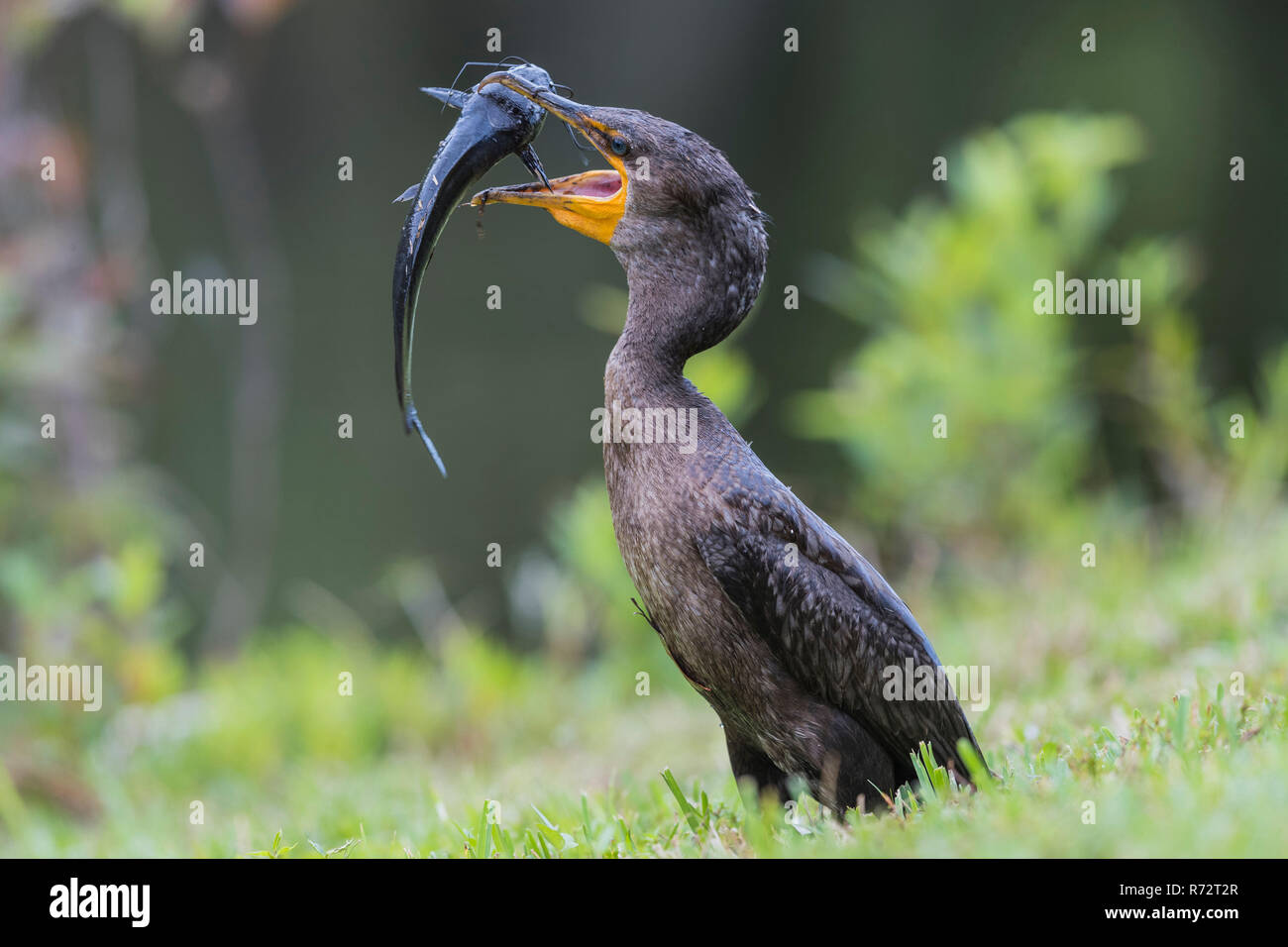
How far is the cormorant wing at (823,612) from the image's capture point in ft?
7.94

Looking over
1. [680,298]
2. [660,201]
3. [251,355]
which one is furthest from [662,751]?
[251,355]

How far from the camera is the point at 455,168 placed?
260 centimetres

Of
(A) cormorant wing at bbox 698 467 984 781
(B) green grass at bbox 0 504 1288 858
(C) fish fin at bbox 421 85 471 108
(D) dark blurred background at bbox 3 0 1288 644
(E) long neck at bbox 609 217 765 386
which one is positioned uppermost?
(D) dark blurred background at bbox 3 0 1288 644

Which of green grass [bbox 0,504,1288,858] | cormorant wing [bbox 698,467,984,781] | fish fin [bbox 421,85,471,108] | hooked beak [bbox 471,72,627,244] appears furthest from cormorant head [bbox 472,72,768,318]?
green grass [bbox 0,504,1288,858]

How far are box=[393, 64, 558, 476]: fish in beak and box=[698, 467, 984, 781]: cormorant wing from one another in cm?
66

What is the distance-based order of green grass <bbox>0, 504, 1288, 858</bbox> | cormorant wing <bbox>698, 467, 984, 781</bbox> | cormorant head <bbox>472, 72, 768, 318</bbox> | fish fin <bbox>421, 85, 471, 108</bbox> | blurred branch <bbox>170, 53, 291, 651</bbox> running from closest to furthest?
green grass <bbox>0, 504, 1288, 858</bbox>
cormorant wing <bbox>698, 467, 984, 781</bbox>
cormorant head <bbox>472, 72, 768, 318</bbox>
fish fin <bbox>421, 85, 471, 108</bbox>
blurred branch <bbox>170, 53, 291, 651</bbox>

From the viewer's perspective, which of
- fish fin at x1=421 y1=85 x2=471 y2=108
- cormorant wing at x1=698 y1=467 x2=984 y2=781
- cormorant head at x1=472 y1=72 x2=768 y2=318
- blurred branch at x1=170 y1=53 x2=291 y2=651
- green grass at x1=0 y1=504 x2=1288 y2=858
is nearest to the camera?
green grass at x1=0 y1=504 x2=1288 y2=858

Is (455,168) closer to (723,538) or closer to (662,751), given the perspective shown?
(723,538)

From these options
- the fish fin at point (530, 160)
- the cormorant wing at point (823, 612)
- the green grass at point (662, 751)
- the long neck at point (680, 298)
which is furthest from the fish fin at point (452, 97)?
the green grass at point (662, 751)

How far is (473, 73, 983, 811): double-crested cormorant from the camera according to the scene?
7.99 feet

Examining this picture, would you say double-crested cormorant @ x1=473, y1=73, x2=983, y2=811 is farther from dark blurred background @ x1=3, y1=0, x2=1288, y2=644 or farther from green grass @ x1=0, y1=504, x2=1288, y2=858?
dark blurred background @ x1=3, y1=0, x2=1288, y2=644

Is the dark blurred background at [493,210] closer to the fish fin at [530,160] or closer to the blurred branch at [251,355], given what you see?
the blurred branch at [251,355]

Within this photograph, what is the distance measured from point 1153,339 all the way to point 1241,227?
373cm

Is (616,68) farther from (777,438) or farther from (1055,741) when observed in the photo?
(1055,741)
